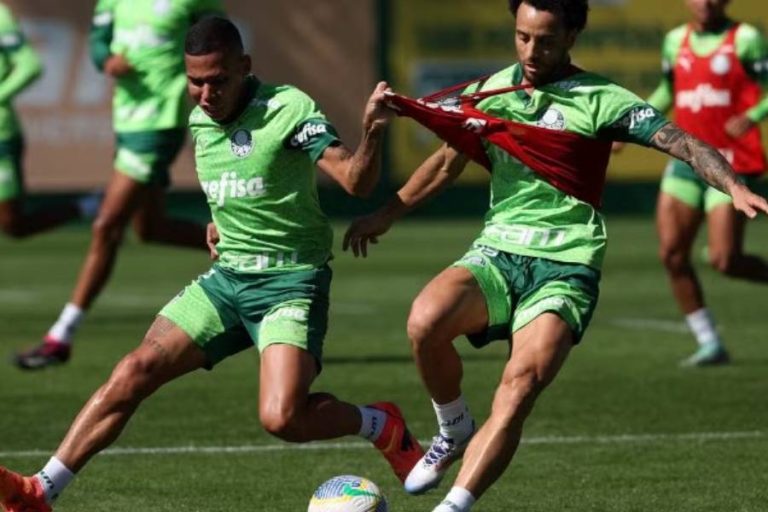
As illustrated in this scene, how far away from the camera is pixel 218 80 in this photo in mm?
8234

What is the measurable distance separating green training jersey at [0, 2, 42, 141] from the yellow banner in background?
13096 millimetres

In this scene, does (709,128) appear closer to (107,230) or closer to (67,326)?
(107,230)

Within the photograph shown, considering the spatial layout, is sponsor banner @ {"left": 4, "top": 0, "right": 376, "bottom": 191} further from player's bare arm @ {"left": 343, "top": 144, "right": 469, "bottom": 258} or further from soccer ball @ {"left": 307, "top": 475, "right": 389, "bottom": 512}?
soccer ball @ {"left": 307, "top": 475, "right": 389, "bottom": 512}

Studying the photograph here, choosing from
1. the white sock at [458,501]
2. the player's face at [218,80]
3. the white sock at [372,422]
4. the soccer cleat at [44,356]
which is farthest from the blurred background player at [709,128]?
the white sock at [458,501]

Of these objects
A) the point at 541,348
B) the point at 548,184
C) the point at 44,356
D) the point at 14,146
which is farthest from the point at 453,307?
the point at 14,146

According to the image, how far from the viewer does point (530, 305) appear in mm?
7988

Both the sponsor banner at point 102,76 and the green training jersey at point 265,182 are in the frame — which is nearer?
the green training jersey at point 265,182

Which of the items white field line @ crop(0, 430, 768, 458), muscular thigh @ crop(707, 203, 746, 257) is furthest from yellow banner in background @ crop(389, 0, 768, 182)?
white field line @ crop(0, 430, 768, 458)

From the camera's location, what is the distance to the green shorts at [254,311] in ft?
27.4

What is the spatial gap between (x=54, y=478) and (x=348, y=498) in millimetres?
1170

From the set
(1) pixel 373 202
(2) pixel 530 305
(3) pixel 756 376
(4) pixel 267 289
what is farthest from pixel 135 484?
(1) pixel 373 202

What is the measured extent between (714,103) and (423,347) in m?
6.06

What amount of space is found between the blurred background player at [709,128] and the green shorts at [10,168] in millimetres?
5059

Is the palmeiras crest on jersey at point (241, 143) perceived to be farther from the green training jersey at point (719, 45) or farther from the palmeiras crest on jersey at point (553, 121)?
the green training jersey at point (719, 45)
